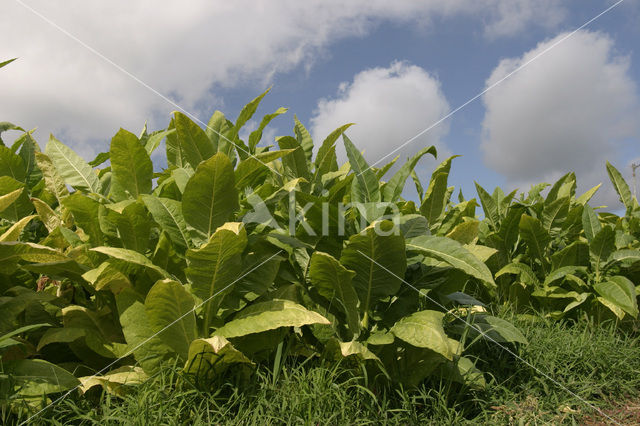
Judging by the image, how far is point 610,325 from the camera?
3.82 metres

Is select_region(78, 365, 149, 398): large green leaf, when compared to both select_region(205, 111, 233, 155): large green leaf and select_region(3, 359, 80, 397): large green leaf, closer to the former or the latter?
select_region(3, 359, 80, 397): large green leaf

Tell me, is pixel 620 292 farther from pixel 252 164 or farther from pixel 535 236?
pixel 252 164

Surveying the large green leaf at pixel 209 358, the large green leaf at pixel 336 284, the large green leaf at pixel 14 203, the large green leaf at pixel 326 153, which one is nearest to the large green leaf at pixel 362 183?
the large green leaf at pixel 326 153

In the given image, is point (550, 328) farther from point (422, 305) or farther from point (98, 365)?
point (98, 365)

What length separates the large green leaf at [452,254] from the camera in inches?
76.1

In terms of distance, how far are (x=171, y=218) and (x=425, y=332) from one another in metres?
1.17

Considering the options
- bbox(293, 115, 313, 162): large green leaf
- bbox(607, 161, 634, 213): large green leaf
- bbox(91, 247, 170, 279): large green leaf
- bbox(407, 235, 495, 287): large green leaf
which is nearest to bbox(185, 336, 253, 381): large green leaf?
bbox(91, 247, 170, 279): large green leaf

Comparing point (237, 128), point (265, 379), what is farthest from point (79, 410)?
point (237, 128)

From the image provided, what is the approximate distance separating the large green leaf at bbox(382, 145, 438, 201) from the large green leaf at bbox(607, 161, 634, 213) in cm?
328

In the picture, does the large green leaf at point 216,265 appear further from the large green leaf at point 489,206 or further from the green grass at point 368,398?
the large green leaf at point 489,206

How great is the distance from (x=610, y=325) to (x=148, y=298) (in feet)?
11.9

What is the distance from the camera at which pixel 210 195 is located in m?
1.96

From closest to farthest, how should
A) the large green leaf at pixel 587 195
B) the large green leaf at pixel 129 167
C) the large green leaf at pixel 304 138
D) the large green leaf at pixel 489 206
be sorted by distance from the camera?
the large green leaf at pixel 129 167, the large green leaf at pixel 304 138, the large green leaf at pixel 489 206, the large green leaf at pixel 587 195

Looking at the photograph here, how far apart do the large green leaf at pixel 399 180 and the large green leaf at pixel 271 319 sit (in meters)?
0.83
